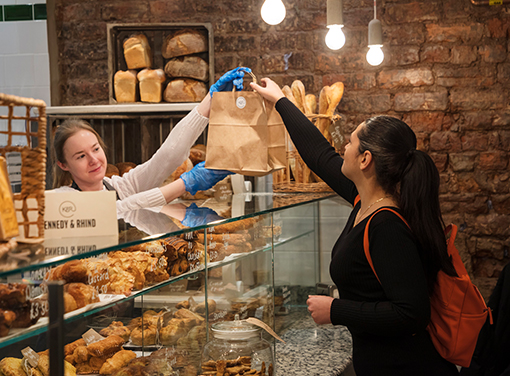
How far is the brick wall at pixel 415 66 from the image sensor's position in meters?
3.34

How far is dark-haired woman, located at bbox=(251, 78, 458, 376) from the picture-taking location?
1.34m

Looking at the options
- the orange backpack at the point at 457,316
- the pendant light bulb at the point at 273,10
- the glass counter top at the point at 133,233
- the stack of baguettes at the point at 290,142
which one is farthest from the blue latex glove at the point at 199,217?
the pendant light bulb at the point at 273,10

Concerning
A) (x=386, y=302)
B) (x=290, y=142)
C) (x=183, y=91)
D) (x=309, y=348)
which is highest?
(x=183, y=91)

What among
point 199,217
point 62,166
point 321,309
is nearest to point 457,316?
point 321,309

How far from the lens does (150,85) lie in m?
3.26

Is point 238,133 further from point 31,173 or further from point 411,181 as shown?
point 31,173

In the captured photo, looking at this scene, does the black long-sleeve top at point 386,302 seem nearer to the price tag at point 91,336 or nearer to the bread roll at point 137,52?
the price tag at point 91,336

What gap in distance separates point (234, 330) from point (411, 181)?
0.70 m

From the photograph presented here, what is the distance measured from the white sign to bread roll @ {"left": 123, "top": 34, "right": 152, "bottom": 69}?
243 centimetres

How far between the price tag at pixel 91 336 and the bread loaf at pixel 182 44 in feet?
7.47

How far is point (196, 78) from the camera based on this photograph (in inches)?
133

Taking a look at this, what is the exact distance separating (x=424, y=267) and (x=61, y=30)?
3.22 meters

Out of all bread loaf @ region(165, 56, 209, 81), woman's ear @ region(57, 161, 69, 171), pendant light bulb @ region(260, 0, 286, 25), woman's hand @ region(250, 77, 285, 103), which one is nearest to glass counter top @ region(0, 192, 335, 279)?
woman's hand @ region(250, 77, 285, 103)

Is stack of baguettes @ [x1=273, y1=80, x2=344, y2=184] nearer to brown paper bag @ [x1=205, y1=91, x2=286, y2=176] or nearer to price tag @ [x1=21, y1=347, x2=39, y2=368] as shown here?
brown paper bag @ [x1=205, y1=91, x2=286, y2=176]
